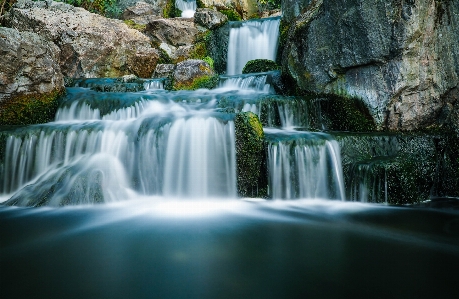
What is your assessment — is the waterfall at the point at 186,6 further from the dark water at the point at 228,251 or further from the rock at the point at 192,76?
the dark water at the point at 228,251

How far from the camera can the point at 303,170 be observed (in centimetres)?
520

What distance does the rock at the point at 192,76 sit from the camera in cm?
913

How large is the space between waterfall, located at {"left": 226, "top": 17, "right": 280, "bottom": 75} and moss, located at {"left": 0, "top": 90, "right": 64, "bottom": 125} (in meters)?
6.63

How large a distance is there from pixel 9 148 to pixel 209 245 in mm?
4117

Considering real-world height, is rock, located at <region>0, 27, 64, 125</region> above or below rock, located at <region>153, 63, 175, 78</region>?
below

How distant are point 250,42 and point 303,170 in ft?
27.2

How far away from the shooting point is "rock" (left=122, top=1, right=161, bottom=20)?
17219 mm

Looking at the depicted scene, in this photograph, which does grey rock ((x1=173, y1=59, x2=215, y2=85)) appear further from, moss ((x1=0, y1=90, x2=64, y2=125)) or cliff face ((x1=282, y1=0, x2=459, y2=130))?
cliff face ((x1=282, y1=0, x2=459, y2=130))

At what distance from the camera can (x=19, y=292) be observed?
2.30 meters

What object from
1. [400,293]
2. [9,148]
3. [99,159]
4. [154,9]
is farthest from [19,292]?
[154,9]

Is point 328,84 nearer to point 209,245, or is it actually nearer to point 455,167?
point 455,167

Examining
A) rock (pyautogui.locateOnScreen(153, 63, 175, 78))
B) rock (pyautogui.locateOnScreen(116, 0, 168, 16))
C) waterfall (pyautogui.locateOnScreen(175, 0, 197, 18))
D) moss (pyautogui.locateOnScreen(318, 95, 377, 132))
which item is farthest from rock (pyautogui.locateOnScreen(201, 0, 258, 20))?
moss (pyautogui.locateOnScreen(318, 95, 377, 132))

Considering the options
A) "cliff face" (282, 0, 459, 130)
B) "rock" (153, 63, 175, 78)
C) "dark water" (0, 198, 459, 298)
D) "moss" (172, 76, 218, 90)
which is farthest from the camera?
"rock" (153, 63, 175, 78)

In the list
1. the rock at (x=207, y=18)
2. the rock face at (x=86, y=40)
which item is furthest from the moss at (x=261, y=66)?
the rock at (x=207, y=18)
